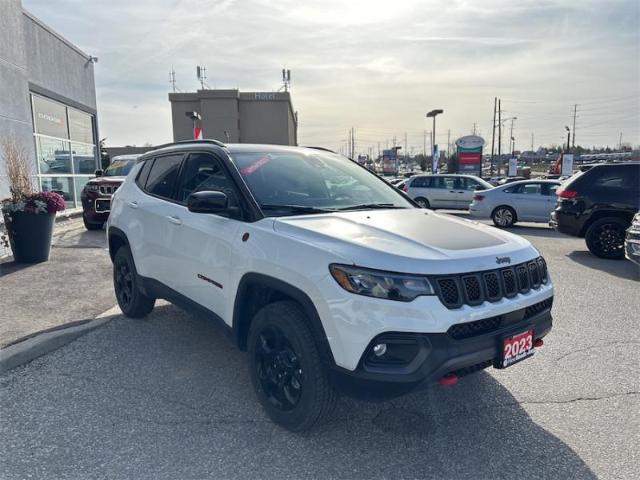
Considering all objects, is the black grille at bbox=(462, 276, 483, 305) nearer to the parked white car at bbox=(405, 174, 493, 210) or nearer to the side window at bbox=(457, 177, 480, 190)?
the parked white car at bbox=(405, 174, 493, 210)

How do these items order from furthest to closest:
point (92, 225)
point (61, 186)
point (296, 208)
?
point (61, 186) < point (92, 225) < point (296, 208)

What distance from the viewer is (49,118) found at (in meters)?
13.4

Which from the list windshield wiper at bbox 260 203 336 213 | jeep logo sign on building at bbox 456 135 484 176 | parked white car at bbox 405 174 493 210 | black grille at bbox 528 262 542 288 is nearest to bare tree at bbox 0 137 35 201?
windshield wiper at bbox 260 203 336 213

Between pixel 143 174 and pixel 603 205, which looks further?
pixel 603 205

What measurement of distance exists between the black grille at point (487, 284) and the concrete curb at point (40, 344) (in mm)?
3503

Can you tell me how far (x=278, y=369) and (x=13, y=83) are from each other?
33.9 feet

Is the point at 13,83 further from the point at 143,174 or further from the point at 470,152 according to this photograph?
the point at 470,152

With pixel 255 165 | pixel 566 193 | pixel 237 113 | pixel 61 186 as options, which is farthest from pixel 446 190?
pixel 237 113

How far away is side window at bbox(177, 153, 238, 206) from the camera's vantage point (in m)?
3.66

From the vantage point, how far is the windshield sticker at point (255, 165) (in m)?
3.57

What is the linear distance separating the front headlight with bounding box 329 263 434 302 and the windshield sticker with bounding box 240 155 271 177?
1.46 metres

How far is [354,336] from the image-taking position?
8.09ft

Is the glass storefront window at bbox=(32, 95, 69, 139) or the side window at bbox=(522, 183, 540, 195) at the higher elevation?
the glass storefront window at bbox=(32, 95, 69, 139)

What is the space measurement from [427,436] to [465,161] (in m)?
31.9
